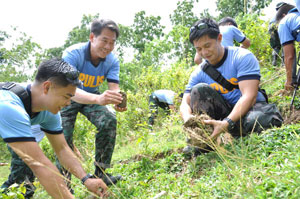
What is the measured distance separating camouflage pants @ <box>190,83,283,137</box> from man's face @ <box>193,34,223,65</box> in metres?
0.33

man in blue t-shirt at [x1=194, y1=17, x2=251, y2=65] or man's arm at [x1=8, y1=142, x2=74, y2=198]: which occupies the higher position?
man in blue t-shirt at [x1=194, y1=17, x2=251, y2=65]

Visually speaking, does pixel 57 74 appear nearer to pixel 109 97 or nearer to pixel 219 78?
pixel 109 97

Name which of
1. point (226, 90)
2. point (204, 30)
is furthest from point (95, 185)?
point (204, 30)

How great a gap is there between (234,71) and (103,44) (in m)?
1.63

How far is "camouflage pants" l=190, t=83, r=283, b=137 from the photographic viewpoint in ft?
9.72

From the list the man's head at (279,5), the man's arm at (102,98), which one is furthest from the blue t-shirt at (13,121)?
the man's head at (279,5)

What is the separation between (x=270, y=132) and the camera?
2752 mm

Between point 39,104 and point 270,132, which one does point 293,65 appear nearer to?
point 270,132

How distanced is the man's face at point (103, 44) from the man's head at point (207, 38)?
1037 mm

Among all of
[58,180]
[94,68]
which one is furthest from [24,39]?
[58,180]

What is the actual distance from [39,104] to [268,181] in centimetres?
186

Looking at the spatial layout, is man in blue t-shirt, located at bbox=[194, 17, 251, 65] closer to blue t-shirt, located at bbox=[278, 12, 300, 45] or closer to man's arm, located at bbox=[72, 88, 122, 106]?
blue t-shirt, located at bbox=[278, 12, 300, 45]

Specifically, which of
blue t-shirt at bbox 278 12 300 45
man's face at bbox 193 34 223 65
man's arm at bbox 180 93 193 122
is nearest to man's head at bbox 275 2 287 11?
blue t-shirt at bbox 278 12 300 45

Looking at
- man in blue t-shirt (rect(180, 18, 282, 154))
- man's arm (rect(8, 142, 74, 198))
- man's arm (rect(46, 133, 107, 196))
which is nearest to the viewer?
man's arm (rect(8, 142, 74, 198))
